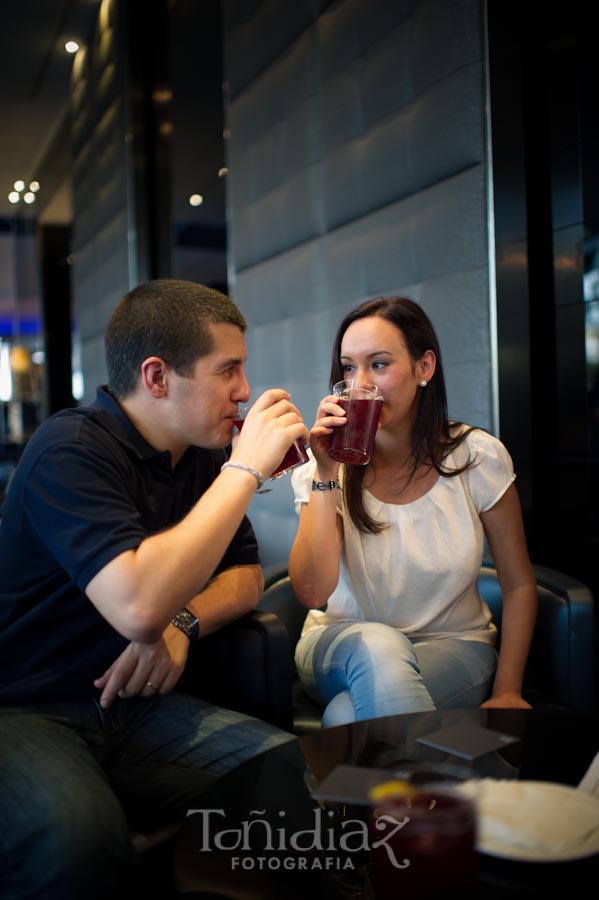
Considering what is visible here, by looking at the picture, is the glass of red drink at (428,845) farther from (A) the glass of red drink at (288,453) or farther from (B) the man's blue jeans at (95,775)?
(A) the glass of red drink at (288,453)

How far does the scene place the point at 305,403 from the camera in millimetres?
3342

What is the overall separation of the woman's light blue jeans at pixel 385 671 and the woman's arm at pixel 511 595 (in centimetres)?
5

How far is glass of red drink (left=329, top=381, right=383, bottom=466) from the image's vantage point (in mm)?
1664

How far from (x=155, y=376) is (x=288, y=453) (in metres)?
0.30

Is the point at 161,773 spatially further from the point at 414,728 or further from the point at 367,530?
the point at 367,530

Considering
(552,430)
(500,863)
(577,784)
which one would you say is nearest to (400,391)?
(552,430)

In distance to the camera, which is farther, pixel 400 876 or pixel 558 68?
pixel 558 68

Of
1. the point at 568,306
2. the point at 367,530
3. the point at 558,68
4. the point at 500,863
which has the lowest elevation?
the point at 500,863

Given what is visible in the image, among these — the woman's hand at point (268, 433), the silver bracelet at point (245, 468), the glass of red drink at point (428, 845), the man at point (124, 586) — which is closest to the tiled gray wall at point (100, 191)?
the man at point (124, 586)

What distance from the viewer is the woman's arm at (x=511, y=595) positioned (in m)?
1.73

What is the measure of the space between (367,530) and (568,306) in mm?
1036

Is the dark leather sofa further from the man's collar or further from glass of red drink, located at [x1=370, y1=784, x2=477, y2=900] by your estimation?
glass of red drink, located at [x1=370, y1=784, x2=477, y2=900]

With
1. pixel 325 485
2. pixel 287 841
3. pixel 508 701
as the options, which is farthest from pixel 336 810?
pixel 325 485

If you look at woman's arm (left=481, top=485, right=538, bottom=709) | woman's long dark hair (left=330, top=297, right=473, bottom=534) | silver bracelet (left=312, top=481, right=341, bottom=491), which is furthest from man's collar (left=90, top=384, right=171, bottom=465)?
woman's arm (left=481, top=485, right=538, bottom=709)
